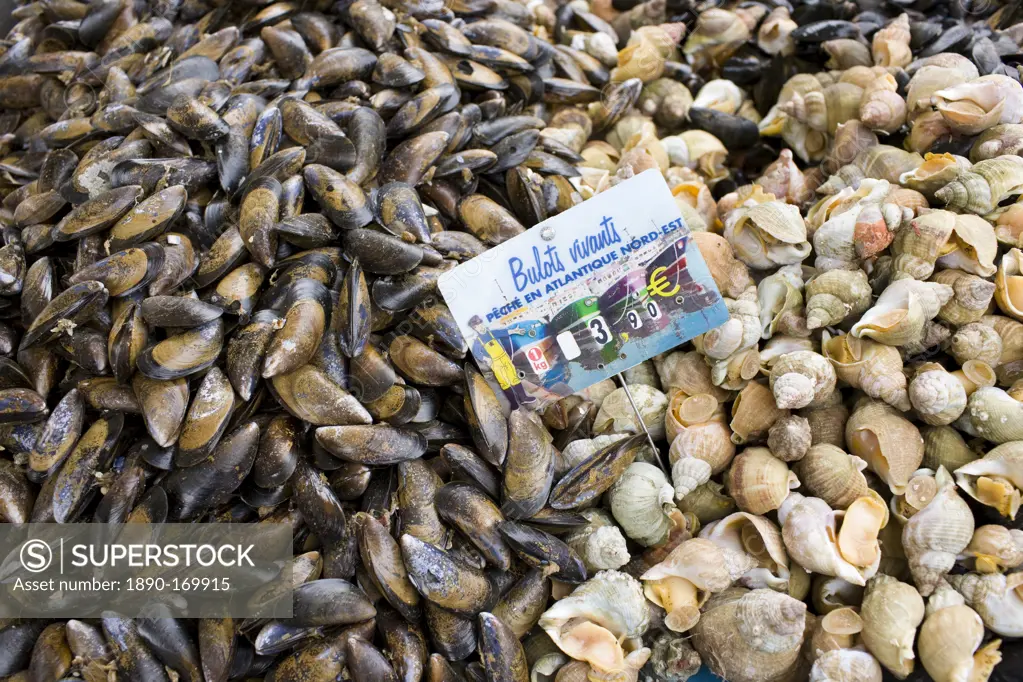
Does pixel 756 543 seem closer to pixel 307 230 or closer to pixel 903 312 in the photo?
pixel 903 312

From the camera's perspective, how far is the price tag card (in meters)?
1.48

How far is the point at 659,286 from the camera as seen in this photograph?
4.97 ft

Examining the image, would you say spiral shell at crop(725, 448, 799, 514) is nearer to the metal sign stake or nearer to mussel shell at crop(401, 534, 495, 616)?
the metal sign stake

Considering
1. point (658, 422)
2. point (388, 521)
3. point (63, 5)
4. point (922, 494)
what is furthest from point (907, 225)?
point (63, 5)

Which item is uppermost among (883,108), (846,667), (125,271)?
(125,271)

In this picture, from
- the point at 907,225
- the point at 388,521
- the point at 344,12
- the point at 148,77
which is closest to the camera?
the point at 388,521

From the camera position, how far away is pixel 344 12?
6.82ft

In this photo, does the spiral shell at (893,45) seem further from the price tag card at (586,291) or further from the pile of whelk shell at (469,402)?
the price tag card at (586,291)

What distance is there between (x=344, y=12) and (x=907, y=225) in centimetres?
162

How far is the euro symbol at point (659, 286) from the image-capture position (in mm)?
1510

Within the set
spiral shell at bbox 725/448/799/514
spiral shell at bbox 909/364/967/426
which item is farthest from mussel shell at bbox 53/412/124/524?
spiral shell at bbox 909/364/967/426

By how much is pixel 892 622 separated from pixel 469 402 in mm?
882

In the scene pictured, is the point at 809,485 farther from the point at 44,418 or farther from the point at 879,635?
the point at 44,418

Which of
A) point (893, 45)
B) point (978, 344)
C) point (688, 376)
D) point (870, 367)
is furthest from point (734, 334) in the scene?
point (893, 45)
